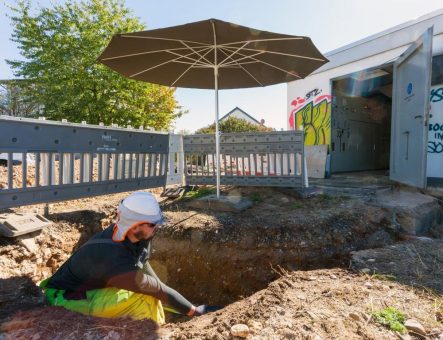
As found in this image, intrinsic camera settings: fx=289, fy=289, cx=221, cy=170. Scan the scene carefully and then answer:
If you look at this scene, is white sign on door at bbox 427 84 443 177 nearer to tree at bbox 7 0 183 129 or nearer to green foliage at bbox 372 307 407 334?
green foliage at bbox 372 307 407 334

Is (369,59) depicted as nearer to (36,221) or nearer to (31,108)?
(36,221)

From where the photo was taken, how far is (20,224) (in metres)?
3.63

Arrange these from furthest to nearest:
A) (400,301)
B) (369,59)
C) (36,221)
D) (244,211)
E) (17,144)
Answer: (369,59), (244,211), (36,221), (17,144), (400,301)

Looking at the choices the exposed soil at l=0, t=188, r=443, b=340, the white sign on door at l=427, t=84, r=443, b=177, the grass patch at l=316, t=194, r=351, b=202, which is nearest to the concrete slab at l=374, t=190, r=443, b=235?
the exposed soil at l=0, t=188, r=443, b=340

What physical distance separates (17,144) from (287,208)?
407cm

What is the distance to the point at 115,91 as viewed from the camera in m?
15.3

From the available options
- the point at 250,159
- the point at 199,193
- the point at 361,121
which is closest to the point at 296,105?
the point at 361,121

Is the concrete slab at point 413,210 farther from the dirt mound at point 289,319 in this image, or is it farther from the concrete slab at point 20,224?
the concrete slab at point 20,224

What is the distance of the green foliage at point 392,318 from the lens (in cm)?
199

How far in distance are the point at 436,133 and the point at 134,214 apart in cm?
713

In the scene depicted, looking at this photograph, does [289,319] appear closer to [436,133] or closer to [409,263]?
[409,263]

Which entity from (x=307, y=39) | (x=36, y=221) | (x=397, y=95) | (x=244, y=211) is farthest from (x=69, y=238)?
(x=397, y=95)

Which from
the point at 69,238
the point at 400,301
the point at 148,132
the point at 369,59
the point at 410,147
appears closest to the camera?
the point at 400,301

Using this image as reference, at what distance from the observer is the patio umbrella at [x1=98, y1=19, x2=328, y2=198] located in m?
4.05
